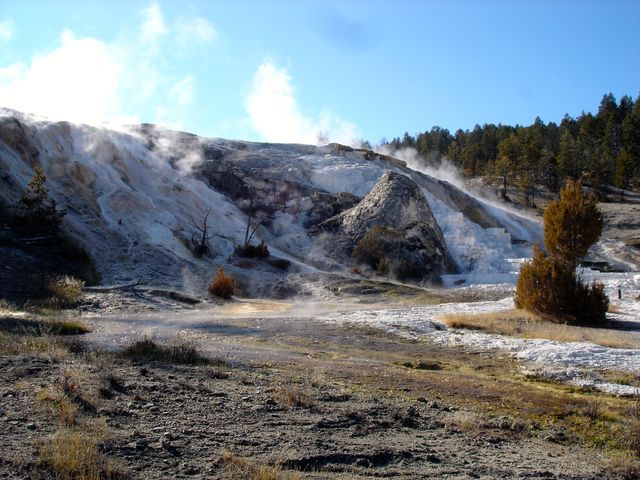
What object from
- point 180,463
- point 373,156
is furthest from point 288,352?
point 373,156

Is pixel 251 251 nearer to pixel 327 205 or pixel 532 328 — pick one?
pixel 327 205

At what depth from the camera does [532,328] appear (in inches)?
678

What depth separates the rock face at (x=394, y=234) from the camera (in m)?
35.8

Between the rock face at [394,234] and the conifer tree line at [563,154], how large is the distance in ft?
106

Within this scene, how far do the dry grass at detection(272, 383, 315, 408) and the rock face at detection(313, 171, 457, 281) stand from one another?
26.5 meters

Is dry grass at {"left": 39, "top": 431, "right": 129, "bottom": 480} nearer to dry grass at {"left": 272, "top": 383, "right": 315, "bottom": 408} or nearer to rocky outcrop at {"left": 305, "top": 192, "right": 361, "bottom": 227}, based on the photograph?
dry grass at {"left": 272, "top": 383, "right": 315, "bottom": 408}

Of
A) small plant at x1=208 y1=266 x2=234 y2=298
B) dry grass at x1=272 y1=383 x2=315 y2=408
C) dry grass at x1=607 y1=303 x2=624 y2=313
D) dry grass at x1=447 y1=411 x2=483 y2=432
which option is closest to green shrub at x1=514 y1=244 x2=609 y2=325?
dry grass at x1=607 y1=303 x2=624 y2=313

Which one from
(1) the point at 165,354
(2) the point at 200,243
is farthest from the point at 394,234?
(1) the point at 165,354

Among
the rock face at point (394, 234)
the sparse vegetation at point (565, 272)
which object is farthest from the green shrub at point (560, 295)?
the rock face at point (394, 234)

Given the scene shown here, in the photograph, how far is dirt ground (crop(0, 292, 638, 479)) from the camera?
5.60 m

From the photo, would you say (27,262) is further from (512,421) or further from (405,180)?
(405,180)

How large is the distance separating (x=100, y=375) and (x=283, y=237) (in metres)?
33.4

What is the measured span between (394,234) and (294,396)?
2948 centimetres

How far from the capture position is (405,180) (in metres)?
42.8
